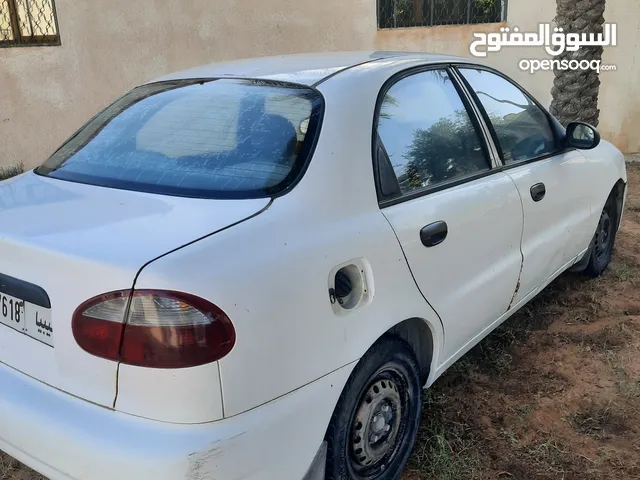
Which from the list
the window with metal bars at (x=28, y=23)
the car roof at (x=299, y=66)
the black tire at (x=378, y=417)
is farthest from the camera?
the window with metal bars at (x=28, y=23)

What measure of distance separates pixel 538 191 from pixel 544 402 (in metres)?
1.06

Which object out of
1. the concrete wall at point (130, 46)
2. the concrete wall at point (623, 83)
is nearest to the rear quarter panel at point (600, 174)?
the concrete wall at point (623, 83)

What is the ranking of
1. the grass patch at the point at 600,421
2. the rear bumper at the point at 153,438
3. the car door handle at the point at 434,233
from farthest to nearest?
1. the grass patch at the point at 600,421
2. the car door handle at the point at 434,233
3. the rear bumper at the point at 153,438

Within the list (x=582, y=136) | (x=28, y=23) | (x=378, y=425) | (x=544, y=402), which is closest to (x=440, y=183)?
(x=378, y=425)

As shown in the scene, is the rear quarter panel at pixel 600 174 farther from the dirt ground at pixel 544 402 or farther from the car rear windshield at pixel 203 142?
the car rear windshield at pixel 203 142

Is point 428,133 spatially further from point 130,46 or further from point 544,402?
point 130,46

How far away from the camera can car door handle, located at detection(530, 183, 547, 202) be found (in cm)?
306

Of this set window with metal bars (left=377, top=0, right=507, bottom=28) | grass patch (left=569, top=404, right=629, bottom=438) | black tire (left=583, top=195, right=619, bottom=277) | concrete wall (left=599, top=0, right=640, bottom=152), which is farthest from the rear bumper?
concrete wall (left=599, top=0, right=640, bottom=152)

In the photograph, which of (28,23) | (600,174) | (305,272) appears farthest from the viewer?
(28,23)

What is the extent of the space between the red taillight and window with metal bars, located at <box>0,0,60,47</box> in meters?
7.79

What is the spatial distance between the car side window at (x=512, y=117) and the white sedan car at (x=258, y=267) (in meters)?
0.05

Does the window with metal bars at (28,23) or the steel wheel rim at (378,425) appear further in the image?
the window with metal bars at (28,23)

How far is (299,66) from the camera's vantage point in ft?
8.47

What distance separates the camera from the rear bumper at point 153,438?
1.55m
